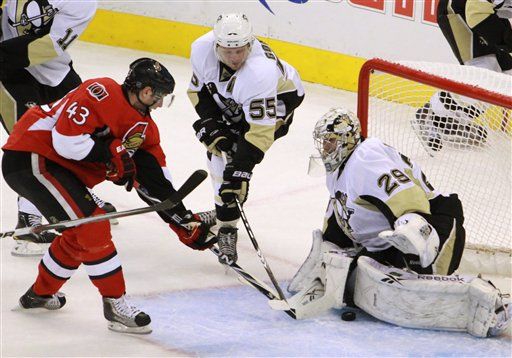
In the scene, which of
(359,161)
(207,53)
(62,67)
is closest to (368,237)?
(359,161)

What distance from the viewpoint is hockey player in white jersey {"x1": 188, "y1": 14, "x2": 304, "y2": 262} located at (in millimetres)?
3791

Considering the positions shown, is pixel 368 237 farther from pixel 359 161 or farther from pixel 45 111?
pixel 45 111

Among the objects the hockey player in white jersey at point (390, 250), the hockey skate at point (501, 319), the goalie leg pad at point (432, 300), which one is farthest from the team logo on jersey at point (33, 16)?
the hockey skate at point (501, 319)

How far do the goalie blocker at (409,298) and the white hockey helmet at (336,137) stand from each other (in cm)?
32

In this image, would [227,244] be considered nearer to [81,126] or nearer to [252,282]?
[252,282]

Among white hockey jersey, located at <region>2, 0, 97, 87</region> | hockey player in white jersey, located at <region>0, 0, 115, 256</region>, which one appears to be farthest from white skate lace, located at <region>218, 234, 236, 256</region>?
white hockey jersey, located at <region>2, 0, 97, 87</region>

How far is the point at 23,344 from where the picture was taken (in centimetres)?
326

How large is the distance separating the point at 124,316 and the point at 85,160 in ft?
1.63

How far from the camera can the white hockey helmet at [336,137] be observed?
3.42 m

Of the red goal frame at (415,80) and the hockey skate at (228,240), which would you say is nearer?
the red goal frame at (415,80)

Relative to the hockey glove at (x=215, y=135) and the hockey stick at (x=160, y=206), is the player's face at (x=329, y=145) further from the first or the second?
the hockey glove at (x=215, y=135)

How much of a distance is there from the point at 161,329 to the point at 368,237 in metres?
0.74

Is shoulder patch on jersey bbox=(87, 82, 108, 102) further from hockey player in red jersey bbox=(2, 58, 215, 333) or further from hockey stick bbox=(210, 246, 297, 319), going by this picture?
hockey stick bbox=(210, 246, 297, 319)

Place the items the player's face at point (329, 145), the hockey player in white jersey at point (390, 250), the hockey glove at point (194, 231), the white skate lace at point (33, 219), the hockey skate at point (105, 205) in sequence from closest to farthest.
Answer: the hockey player in white jersey at point (390, 250), the player's face at point (329, 145), the hockey glove at point (194, 231), the hockey skate at point (105, 205), the white skate lace at point (33, 219)
